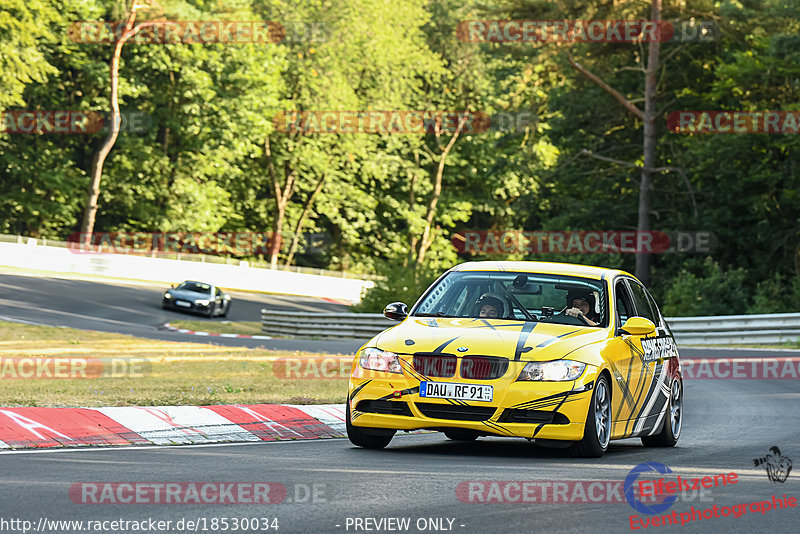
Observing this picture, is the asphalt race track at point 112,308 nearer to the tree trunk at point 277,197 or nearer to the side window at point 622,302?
the side window at point 622,302

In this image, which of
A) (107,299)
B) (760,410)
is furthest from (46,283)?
(760,410)

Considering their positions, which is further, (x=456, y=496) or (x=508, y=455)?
(x=508, y=455)

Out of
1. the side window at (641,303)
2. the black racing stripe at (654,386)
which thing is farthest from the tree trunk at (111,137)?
the black racing stripe at (654,386)

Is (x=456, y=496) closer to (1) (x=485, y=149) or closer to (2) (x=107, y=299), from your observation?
(2) (x=107, y=299)

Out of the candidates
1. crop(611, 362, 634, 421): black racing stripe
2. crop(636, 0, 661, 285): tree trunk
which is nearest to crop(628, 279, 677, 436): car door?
crop(611, 362, 634, 421): black racing stripe

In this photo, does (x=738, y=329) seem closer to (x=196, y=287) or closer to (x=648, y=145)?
(x=648, y=145)

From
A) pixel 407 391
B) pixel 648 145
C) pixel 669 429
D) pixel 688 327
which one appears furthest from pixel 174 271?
pixel 407 391

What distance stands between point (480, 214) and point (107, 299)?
138 feet

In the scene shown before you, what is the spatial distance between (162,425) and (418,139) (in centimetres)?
6796

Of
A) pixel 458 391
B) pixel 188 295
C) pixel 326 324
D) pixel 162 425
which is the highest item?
pixel 458 391

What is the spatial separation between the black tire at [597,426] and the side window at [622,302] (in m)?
1.31

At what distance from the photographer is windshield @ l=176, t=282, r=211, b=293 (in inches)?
1804

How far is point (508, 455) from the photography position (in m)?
9.96

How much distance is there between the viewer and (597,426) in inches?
382
